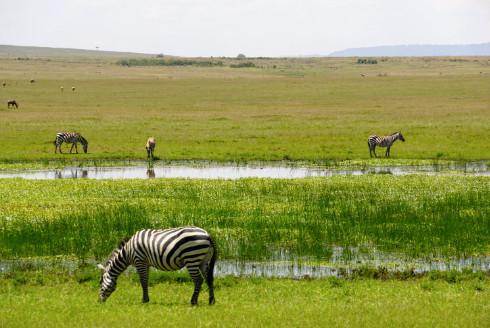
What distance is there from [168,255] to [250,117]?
48218 millimetres

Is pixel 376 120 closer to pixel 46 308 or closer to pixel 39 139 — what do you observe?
pixel 39 139

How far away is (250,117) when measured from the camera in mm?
63000

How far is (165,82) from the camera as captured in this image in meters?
110

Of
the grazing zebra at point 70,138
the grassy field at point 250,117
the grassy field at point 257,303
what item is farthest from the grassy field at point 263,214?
the grazing zebra at point 70,138

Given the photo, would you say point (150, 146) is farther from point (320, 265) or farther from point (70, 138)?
point (320, 265)

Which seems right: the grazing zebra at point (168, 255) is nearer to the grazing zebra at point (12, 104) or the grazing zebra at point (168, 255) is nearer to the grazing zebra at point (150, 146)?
the grazing zebra at point (150, 146)

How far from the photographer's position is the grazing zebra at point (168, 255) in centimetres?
1490

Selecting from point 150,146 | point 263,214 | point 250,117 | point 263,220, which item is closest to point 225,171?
point 150,146

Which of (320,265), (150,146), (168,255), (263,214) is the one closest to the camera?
(168,255)

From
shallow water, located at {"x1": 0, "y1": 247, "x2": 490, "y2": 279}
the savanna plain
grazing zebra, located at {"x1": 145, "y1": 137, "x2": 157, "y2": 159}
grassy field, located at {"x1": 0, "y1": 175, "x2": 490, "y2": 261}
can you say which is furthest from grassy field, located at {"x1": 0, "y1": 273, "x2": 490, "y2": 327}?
grazing zebra, located at {"x1": 145, "y1": 137, "x2": 157, "y2": 159}

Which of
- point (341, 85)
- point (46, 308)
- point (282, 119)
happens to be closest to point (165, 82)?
point (341, 85)

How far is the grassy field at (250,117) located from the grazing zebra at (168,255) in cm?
2656

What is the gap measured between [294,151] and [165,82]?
66.7 metres

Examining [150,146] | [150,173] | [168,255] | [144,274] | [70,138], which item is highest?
[168,255]
